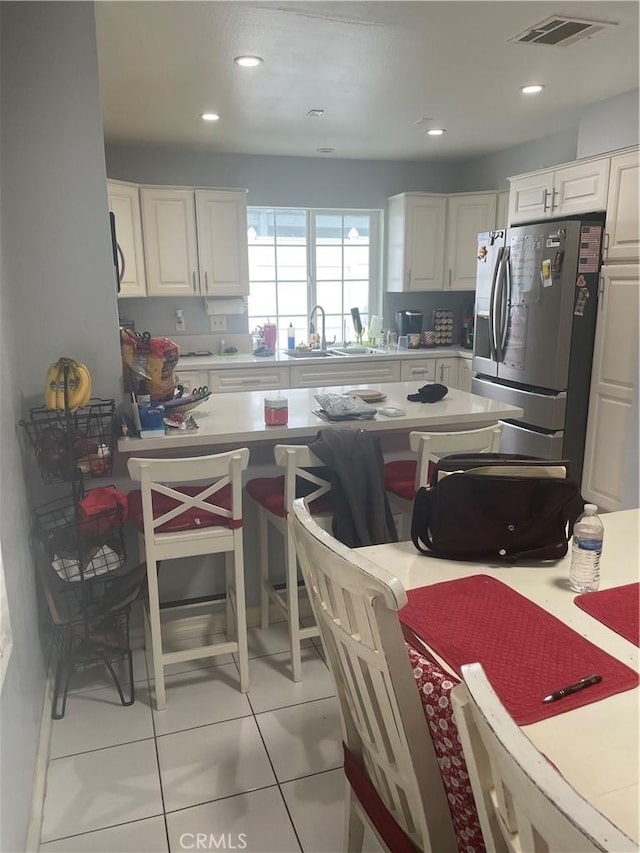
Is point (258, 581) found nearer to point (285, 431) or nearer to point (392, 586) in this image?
point (285, 431)

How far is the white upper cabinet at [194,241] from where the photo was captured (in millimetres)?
4641

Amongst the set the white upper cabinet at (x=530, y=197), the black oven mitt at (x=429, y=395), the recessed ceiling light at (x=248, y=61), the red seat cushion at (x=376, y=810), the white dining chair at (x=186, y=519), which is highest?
the recessed ceiling light at (x=248, y=61)

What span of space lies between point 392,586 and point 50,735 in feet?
5.65

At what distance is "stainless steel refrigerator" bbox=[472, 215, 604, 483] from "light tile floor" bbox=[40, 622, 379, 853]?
2.28 metres

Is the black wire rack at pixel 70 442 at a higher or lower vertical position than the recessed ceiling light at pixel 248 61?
lower

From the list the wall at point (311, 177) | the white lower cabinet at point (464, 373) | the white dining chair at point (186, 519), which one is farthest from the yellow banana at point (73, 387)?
the white lower cabinet at point (464, 373)

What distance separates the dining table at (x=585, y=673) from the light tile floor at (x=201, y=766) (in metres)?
0.83

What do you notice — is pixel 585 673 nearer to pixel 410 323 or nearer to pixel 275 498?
pixel 275 498

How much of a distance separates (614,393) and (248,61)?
8.89 feet

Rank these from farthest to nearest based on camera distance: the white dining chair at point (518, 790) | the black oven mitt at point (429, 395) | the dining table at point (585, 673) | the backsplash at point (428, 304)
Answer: the backsplash at point (428, 304) → the black oven mitt at point (429, 395) → the dining table at point (585, 673) → the white dining chair at point (518, 790)

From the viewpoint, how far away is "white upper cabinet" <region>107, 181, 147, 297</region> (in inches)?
173

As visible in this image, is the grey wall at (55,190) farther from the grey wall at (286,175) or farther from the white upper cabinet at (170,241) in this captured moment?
the grey wall at (286,175)

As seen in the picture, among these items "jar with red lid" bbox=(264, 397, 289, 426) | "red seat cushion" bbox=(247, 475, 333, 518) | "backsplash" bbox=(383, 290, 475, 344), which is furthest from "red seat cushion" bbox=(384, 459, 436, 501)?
"backsplash" bbox=(383, 290, 475, 344)

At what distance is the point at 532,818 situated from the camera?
628 millimetres
